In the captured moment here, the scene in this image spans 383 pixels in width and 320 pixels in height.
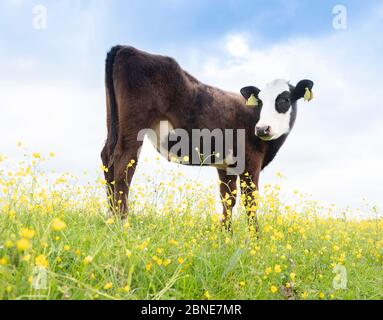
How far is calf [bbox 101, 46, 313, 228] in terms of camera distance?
6.16 m

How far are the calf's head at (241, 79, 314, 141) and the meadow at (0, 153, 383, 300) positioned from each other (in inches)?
86.1

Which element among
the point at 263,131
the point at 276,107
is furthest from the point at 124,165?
the point at 276,107

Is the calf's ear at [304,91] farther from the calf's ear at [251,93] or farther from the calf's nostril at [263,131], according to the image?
the calf's nostril at [263,131]

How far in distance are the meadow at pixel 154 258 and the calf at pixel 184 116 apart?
0.77 meters

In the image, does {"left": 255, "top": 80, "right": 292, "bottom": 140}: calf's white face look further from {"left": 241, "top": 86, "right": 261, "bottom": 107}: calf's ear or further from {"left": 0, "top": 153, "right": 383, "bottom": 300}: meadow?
{"left": 0, "top": 153, "right": 383, "bottom": 300}: meadow

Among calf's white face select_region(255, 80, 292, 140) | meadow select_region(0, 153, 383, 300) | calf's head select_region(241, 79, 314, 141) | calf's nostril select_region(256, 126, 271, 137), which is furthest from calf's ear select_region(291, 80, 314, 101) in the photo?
meadow select_region(0, 153, 383, 300)

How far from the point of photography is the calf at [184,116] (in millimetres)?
6164

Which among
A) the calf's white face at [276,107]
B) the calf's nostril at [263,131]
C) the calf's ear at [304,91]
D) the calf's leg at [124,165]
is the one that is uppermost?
the calf's ear at [304,91]

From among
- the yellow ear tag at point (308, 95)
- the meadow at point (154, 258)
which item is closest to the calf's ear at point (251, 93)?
the yellow ear tag at point (308, 95)

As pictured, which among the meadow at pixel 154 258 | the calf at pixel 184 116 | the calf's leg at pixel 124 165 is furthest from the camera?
the calf at pixel 184 116

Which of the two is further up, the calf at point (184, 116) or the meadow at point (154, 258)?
the calf at point (184, 116)
